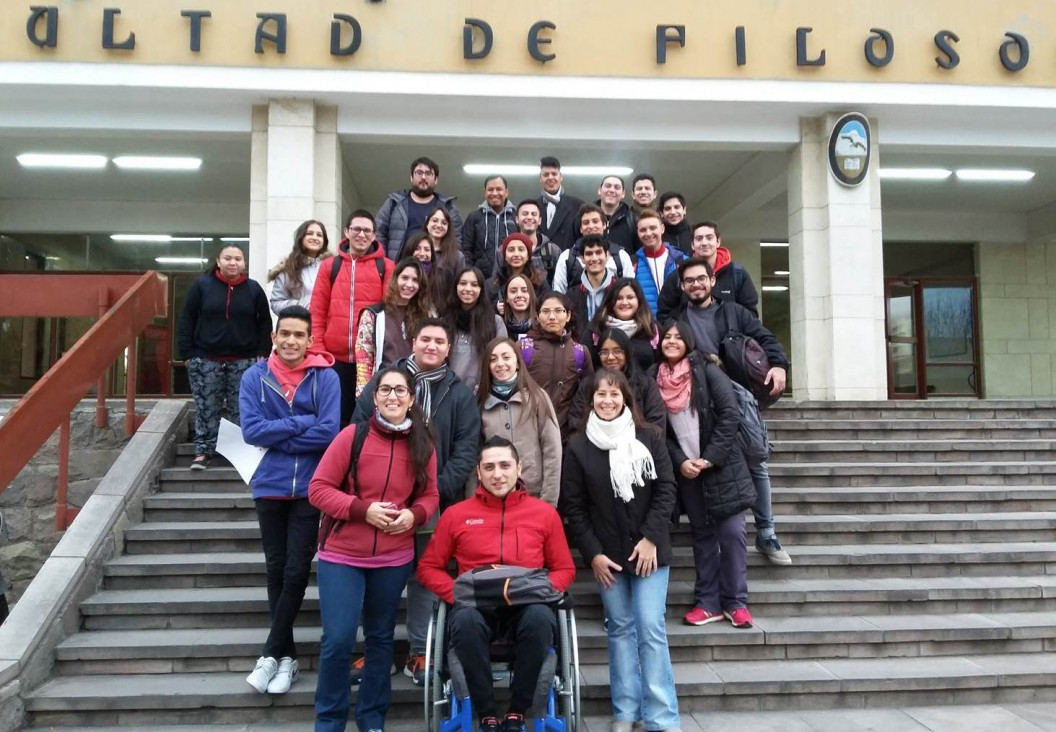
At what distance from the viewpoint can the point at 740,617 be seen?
457 centimetres

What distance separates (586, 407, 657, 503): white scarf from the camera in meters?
3.87

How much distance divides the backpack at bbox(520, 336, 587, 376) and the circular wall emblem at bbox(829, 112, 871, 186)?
6284mm

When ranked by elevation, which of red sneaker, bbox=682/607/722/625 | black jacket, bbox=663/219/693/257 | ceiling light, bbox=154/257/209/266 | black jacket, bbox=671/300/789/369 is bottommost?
red sneaker, bbox=682/607/722/625

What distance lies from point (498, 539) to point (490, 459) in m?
0.38

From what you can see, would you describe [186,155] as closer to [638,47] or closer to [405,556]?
[638,47]

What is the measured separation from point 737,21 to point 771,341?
563 centimetres

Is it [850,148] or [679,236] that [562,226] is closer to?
[679,236]

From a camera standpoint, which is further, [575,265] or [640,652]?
[575,265]

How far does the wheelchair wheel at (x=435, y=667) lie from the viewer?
3305mm

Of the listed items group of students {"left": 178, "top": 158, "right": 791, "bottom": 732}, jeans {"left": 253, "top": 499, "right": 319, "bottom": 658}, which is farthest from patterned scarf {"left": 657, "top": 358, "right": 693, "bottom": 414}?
jeans {"left": 253, "top": 499, "right": 319, "bottom": 658}

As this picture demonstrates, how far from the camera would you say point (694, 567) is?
520cm

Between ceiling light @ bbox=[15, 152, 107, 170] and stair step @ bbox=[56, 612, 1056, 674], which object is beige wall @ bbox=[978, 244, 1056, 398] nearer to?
stair step @ bbox=[56, 612, 1056, 674]

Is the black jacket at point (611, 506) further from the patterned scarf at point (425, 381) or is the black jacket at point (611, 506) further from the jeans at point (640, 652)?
the patterned scarf at point (425, 381)

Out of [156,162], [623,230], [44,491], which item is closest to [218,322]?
[44,491]
